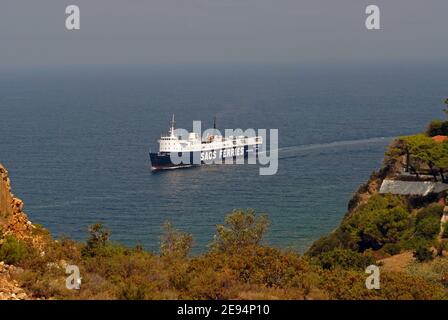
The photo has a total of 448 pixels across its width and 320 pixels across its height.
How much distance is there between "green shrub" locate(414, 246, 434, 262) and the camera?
27.0 m

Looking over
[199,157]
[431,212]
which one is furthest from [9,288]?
[199,157]

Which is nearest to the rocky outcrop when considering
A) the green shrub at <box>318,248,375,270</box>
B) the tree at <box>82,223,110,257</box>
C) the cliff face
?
the cliff face

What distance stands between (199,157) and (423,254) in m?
56.1

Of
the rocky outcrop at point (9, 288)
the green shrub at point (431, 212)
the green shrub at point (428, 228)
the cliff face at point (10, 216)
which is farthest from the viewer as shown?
the green shrub at point (431, 212)

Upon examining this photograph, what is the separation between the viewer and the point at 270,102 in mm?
137500

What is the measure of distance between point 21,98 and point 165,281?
156 m

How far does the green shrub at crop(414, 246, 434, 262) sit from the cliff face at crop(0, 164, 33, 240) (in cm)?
1518

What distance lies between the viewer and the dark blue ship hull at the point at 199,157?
251 feet

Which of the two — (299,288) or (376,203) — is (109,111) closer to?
(376,203)

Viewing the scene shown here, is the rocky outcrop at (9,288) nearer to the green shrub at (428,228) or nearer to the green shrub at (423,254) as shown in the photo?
the green shrub at (423,254)

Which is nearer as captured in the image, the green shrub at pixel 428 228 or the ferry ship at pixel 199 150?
the green shrub at pixel 428 228

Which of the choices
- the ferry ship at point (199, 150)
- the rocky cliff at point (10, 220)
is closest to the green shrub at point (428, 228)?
the rocky cliff at point (10, 220)

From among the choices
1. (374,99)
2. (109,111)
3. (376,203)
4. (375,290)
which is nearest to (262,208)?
(376,203)

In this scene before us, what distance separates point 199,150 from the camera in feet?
272
